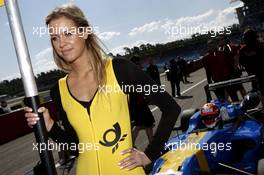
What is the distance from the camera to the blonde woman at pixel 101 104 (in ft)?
6.26

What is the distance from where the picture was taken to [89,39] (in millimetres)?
2029

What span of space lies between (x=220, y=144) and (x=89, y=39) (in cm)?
317

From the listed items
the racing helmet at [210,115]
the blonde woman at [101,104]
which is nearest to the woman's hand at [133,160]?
the blonde woman at [101,104]

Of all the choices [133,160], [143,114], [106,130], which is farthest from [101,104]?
[143,114]

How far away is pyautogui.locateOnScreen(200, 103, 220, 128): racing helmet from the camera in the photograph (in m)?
4.91

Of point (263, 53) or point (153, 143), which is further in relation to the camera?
point (263, 53)

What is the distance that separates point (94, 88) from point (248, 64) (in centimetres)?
618

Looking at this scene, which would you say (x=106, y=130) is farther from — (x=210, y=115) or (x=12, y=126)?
(x=12, y=126)

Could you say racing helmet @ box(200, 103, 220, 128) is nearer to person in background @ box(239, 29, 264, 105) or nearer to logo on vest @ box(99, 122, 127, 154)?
person in background @ box(239, 29, 264, 105)

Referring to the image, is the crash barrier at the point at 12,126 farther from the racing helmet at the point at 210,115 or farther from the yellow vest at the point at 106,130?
the yellow vest at the point at 106,130

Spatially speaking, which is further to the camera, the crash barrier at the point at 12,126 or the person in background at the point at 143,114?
the crash barrier at the point at 12,126

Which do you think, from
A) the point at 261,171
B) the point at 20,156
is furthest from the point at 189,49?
the point at 261,171

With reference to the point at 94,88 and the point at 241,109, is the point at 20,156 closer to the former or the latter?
the point at 241,109

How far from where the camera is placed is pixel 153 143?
1.94 m
